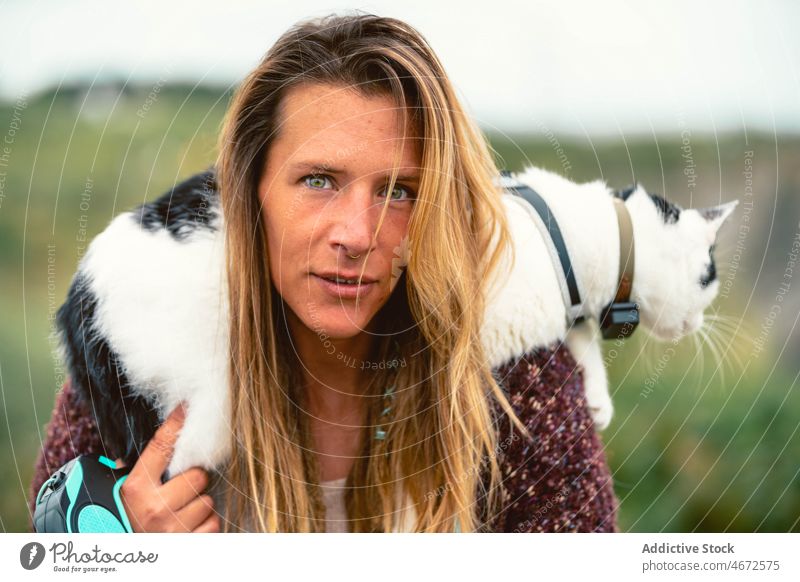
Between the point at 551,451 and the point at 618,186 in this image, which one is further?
the point at 618,186

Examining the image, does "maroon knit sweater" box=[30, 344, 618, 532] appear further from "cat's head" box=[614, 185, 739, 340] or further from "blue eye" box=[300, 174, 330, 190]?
"blue eye" box=[300, 174, 330, 190]

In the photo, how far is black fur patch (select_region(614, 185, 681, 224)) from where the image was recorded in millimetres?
772

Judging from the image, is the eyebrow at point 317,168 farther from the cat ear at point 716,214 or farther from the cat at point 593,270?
the cat ear at point 716,214

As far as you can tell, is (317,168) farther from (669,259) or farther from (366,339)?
(669,259)

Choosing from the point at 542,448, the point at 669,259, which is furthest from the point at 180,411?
the point at 669,259

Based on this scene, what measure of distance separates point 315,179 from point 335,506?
1.15ft

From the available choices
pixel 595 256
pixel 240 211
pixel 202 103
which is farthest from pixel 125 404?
pixel 595 256

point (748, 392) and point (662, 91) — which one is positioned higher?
point (662, 91)

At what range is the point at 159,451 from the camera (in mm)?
742

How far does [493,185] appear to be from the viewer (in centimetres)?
72

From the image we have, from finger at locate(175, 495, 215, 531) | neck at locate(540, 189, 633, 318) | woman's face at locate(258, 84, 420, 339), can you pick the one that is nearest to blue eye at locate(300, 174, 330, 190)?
woman's face at locate(258, 84, 420, 339)

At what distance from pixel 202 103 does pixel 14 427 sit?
454 millimetres
